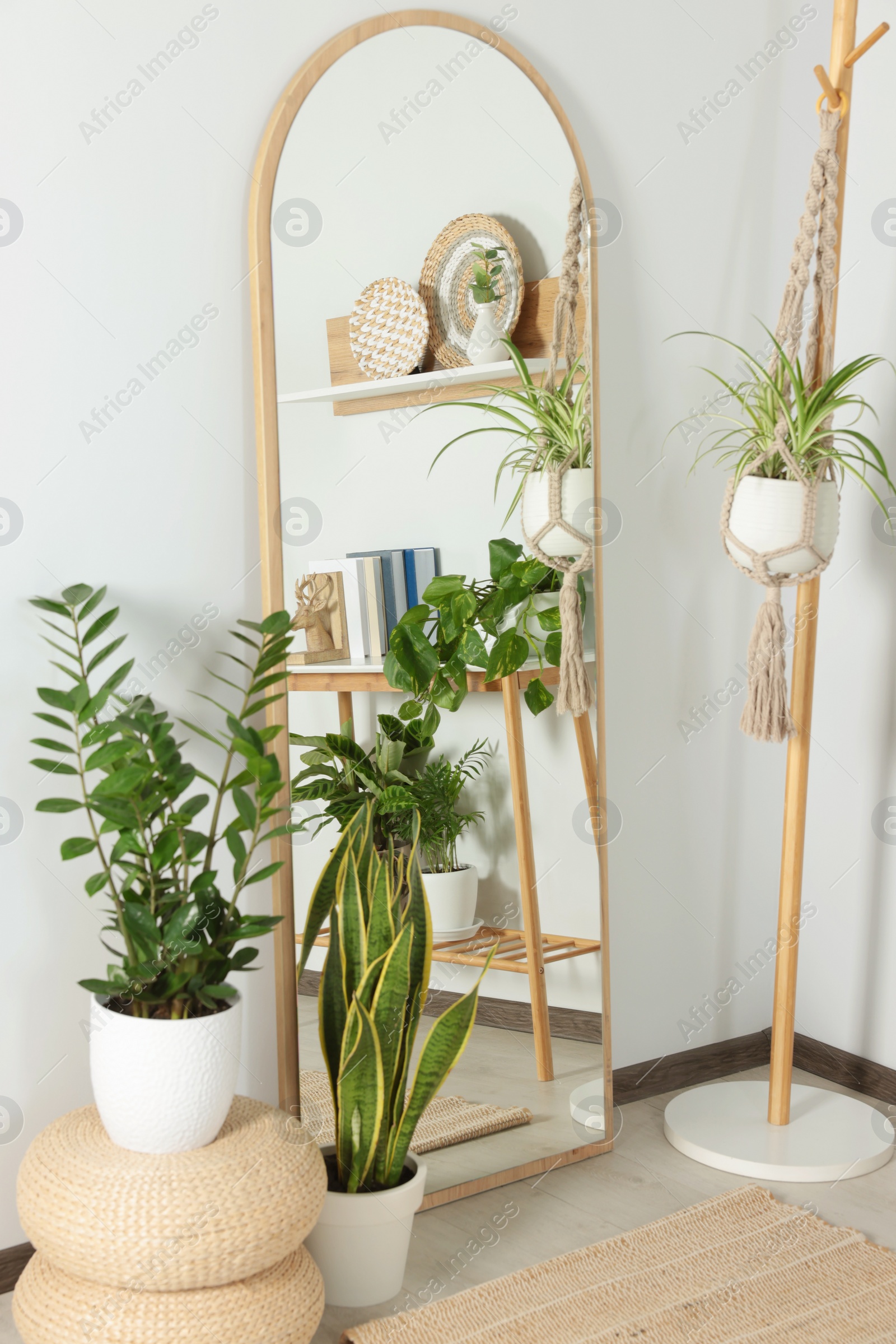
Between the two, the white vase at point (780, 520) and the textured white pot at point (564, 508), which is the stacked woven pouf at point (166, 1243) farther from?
the white vase at point (780, 520)

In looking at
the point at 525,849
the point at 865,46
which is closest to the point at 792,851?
the point at 525,849

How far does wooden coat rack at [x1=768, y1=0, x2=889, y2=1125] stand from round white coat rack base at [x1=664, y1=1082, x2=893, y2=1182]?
59mm

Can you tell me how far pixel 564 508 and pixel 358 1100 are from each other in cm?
107

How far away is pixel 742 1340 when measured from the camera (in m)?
1.62

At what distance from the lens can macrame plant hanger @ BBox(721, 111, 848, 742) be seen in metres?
2.00

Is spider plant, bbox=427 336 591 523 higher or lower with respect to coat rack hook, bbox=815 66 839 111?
lower

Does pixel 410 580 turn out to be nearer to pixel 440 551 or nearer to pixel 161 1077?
pixel 440 551

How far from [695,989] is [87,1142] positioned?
4.66ft

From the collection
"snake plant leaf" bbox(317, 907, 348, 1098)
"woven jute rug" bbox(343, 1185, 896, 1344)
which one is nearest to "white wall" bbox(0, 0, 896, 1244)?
"snake plant leaf" bbox(317, 907, 348, 1098)

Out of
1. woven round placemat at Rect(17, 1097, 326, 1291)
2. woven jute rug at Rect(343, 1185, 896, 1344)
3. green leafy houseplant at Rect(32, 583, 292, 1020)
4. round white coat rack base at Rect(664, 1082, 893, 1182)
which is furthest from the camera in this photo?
round white coat rack base at Rect(664, 1082, 893, 1182)

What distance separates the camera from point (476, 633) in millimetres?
2004

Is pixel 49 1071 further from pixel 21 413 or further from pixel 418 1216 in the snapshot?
pixel 21 413

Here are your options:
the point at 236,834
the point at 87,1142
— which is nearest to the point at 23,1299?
the point at 87,1142

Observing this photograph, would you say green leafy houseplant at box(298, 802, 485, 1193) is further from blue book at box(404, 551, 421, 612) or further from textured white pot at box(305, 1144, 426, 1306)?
blue book at box(404, 551, 421, 612)
